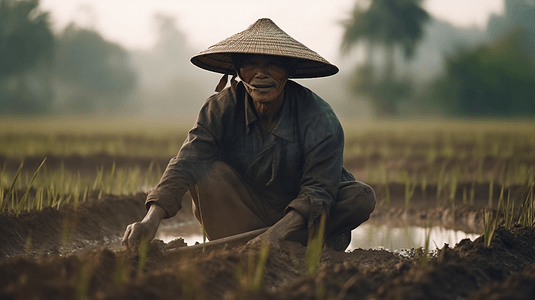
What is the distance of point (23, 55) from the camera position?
28.1 meters

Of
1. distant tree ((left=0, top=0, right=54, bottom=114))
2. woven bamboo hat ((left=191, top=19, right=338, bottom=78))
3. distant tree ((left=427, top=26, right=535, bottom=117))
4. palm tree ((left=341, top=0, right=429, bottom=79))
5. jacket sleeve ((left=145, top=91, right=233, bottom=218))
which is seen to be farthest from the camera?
palm tree ((left=341, top=0, right=429, bottom=79))

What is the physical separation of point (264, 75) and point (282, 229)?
2.72 ft

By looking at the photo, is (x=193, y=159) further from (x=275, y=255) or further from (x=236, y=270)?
(x=236, y=270)

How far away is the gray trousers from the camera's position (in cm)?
309

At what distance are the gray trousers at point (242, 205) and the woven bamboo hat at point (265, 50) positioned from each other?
0.66 m

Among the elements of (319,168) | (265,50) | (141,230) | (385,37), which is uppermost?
(385,37)

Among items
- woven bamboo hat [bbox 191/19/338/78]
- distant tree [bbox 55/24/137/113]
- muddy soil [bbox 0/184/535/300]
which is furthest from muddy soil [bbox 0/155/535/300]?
distant tree [bbox 55/24/137/113]

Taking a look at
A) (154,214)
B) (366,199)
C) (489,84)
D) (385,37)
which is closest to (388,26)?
(385,37)

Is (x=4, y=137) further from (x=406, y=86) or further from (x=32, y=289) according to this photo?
(x=406, y=86)

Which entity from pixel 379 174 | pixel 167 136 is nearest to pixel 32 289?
pixel 379 174

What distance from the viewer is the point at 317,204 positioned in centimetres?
286

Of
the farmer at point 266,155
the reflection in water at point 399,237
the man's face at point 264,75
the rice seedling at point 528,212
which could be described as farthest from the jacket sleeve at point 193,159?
the rice seedling at point 528,212

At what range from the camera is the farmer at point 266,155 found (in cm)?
294

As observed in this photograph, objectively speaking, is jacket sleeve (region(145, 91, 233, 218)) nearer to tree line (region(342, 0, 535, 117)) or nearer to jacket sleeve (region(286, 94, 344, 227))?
jacket sleeve (region(286, 94, 344, 227))
